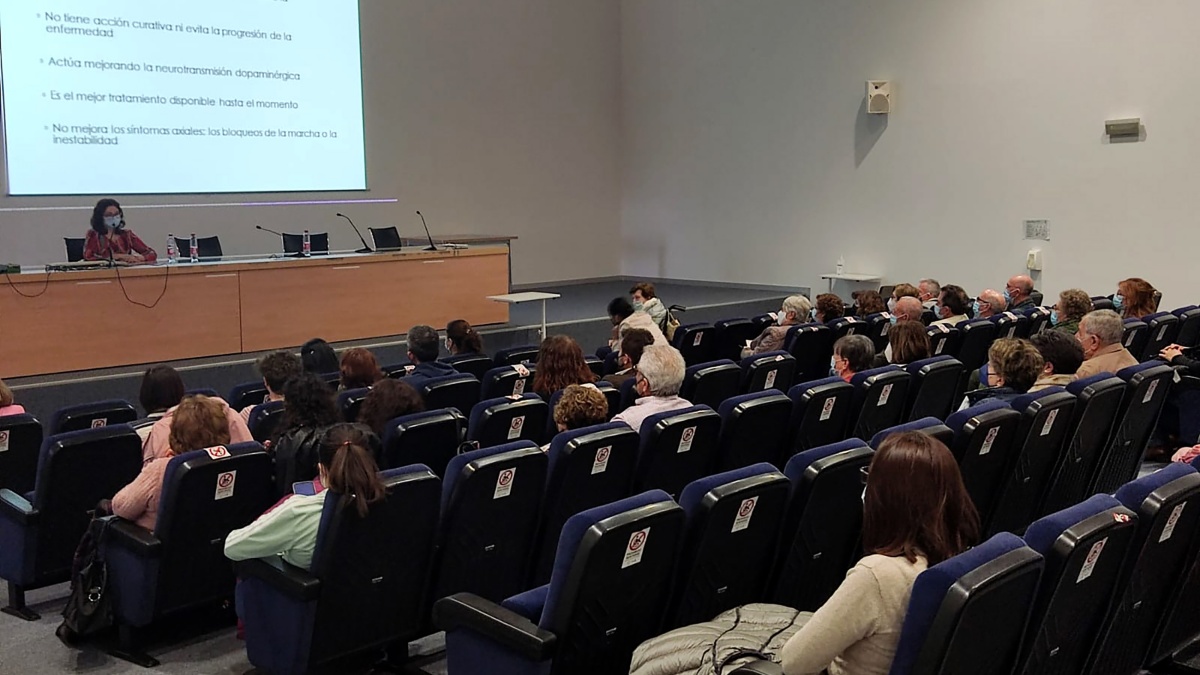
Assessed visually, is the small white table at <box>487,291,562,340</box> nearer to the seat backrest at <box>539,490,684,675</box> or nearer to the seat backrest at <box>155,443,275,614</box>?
the seat backrest at <box>155,443,275,614</box>

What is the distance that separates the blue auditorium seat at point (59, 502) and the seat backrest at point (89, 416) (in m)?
0.69

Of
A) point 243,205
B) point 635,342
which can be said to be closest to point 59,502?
point 635,342

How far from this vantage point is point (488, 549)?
3506 mm

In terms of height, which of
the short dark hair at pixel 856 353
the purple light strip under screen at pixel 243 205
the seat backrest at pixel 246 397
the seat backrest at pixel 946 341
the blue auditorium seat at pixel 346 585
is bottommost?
the blue auditorium seat at pixel 346 585

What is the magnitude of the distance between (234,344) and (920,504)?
23.0 ft

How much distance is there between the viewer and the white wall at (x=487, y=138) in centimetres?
1206

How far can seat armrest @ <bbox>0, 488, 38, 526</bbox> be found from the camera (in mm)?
3959

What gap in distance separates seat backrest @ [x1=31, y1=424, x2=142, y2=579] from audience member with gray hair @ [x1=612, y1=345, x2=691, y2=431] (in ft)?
6.40

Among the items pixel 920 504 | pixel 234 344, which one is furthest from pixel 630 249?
pixel 920 504

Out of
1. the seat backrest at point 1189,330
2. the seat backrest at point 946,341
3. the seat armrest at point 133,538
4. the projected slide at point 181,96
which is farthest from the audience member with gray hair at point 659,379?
the projected slide at point 181,96

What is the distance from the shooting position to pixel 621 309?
771 centimetres

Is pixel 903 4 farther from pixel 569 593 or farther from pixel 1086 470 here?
pixel 569 593

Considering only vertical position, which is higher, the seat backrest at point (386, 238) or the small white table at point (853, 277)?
the seat backrest at point (386, 238)

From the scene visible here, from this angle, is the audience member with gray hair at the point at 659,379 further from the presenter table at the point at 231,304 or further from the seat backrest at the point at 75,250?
the seat backrest at the point at 75,250
